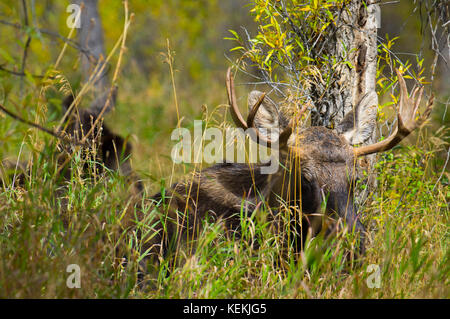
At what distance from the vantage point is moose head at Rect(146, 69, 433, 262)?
13.1ft

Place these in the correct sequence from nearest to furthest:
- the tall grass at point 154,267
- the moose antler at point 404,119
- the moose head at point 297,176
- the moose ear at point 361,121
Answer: the tall grass at point 154,267, the moose head at point 297,176, the moose antler at point 404,119, the moose ear at point 361,121

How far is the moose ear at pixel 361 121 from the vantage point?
466cm

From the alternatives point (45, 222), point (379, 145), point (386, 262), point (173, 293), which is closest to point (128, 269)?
point (173, 293)

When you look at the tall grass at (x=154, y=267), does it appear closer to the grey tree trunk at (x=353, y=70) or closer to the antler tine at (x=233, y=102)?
the antler tine at (x=233, y=102)

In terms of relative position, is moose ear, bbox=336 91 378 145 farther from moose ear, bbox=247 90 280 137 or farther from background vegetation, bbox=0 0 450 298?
moose ear, bbox=247 90 280 137

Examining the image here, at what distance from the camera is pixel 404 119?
4.23 metres

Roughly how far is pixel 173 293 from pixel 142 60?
1607 cm

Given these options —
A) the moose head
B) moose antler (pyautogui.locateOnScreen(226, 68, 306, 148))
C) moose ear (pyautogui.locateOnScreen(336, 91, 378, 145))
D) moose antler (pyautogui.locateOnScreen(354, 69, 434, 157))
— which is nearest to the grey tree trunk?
moose ear (pyautogui.locateOnScreen(336, 91, 378, 145))

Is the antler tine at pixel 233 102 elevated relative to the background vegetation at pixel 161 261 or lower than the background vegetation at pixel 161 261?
elevated

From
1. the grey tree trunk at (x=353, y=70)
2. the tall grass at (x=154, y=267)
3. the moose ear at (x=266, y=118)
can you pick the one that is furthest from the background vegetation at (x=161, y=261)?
the moose ear at (x=266, y=118)

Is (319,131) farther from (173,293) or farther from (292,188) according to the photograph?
(173,293)

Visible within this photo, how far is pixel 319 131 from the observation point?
442 centimetres

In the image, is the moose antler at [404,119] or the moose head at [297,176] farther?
the moose antler at [404,119]

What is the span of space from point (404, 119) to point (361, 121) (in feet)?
1.81
